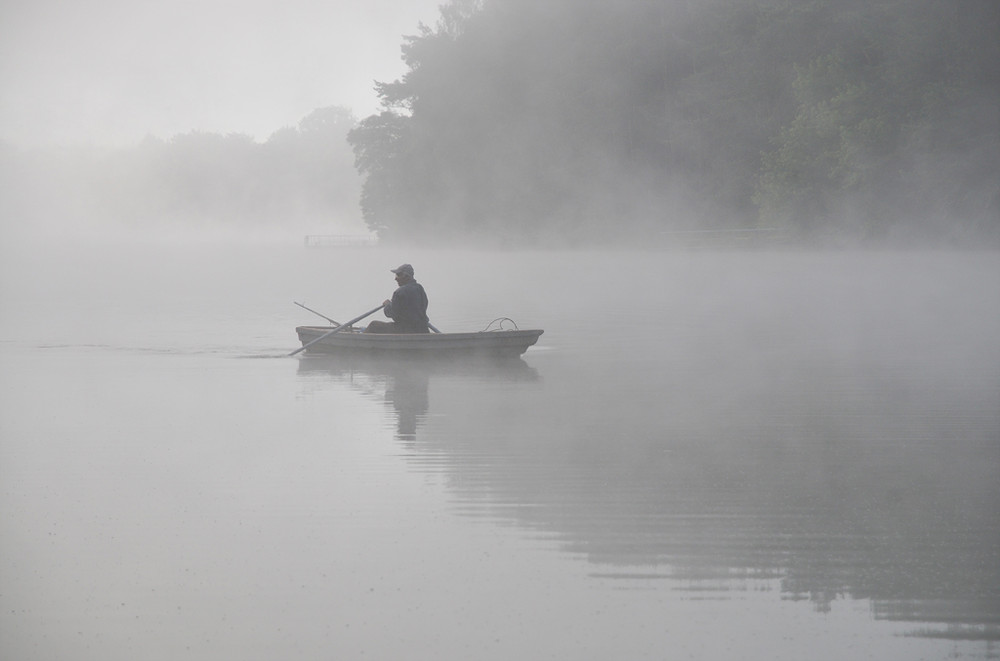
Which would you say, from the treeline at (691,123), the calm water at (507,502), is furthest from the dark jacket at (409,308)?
the treeline at (691,123)

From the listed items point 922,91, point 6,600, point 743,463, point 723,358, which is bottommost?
point 6,600

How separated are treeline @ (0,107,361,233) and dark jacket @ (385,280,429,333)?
9638cm

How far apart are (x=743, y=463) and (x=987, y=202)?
30.0 m

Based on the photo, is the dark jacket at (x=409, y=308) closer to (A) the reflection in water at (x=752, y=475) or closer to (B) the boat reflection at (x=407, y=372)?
(B) the boat reflection at (x=407, y=372)

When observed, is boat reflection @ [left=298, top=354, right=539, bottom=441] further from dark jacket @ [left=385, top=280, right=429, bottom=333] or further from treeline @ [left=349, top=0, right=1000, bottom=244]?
treeline @ [left=349, top=0, right=1000, bottom=244]

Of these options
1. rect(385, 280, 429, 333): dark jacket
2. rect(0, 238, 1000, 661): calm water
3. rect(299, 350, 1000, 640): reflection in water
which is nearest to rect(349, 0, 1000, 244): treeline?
rect(0, 238, 1000, 661): calm water

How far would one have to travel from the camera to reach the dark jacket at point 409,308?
1295cm

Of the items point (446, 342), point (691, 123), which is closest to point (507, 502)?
point (446, 342)

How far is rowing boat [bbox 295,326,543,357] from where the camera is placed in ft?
41.9

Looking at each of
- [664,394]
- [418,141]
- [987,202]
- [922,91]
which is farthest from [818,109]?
→ [664,394]

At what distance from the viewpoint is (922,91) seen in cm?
3603

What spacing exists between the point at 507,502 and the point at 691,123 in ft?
134

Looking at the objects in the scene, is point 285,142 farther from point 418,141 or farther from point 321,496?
point 321,496

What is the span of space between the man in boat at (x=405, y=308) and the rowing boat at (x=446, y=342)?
0.25 meters
